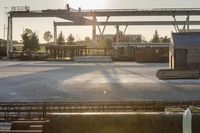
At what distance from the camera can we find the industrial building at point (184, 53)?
3116 cm

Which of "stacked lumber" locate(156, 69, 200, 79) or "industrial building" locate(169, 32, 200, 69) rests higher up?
"industrial building" locate(169, 32, 200, 69)

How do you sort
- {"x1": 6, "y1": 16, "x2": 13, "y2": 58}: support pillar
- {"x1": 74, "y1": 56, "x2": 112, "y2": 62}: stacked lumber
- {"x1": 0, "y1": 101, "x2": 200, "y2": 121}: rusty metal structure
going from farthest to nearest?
{"x1": 6, "y1": 16, "x2": 13, "y2": 58}: support pillar, {"x1": 74, "y1": 56, "x2": 112, "y2": 62}: stacked lumber, {"x1": 0, "y1": 101, "x2": 200, "y2": 121}: rusty metal structure

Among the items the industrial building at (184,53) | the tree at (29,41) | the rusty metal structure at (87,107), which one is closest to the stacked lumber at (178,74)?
the industrial building at (184,53)

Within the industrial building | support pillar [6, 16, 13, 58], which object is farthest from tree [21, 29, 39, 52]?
the industrial building

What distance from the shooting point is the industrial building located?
31.2 m

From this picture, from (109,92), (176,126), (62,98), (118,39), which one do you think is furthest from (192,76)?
(118,39)

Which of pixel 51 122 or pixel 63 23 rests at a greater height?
pixel 63 23

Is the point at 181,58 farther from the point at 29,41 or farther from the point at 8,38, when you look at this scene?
the point at 29,41

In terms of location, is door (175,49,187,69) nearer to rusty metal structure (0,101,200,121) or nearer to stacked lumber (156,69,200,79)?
stacked lumber (156,69,200,79)

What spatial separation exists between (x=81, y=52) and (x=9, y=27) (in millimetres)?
14239

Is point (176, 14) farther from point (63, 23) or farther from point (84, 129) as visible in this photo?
point (84, 129)

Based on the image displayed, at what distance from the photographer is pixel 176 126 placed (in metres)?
3.95

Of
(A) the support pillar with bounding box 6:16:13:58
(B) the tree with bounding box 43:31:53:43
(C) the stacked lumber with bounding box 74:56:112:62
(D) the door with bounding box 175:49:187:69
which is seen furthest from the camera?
→ (B) the tree with bounding box 43:31:53:43

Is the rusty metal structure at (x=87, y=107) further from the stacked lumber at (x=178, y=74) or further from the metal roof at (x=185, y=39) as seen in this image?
the metal roof at (x=185, y=39)
